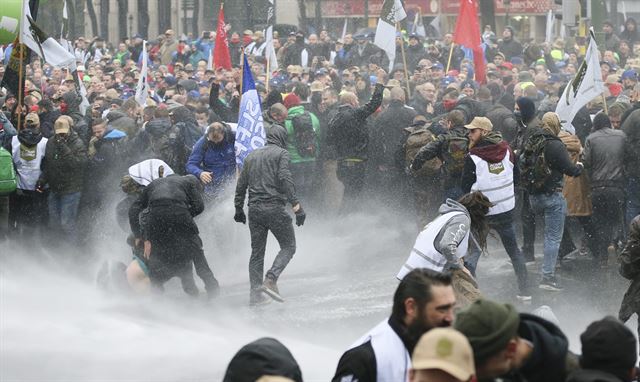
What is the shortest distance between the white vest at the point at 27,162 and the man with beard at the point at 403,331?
33.2ft

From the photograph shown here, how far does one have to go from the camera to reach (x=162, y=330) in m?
11.2

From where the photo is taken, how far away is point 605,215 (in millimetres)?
13508

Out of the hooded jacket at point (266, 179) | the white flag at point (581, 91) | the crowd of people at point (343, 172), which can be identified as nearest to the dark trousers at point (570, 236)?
the crowd of people at point (343, 172)

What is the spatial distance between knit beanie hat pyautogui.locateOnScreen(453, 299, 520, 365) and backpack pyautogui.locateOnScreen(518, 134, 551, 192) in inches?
318

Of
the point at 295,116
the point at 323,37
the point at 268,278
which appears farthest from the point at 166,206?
the point at 323,37

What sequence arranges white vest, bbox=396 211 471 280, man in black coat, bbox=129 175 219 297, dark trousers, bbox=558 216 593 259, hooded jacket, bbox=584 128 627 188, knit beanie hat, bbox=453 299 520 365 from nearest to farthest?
1. knit beanie hat, bbox=453 299 520 365
2. white vest, bbox=396 211 471 280
3. man in black coat, bbox=129 175 219 297
4. hooded jacket, bbox=584 128 627 188
5. dark trousers, bbox=558 216 593 259

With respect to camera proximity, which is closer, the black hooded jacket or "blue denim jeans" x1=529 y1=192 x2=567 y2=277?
the black hooded jacket

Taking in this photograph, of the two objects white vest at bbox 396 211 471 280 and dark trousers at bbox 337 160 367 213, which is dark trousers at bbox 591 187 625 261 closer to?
dark trousers at bbox 337 160 367 213

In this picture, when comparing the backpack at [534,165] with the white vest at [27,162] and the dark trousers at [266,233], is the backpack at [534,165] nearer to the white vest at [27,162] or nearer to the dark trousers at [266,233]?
the dark trousers at [266,233]

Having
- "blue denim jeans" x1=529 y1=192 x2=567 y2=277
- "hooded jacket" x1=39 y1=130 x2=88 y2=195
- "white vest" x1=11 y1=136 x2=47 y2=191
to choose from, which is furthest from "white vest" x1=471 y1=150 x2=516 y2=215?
"white vest" x1=11 y1=136 x2=47 y2=191

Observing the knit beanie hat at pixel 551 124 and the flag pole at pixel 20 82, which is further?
the flag pole at pixel 20 82

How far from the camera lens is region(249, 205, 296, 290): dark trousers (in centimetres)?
1251

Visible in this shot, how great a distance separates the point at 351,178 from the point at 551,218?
3962 millimetres

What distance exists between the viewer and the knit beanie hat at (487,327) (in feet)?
13.8
